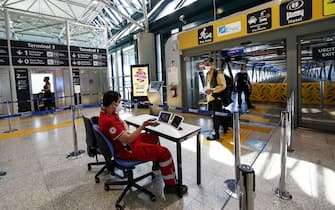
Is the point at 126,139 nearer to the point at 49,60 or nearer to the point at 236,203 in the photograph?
the point at 236,203

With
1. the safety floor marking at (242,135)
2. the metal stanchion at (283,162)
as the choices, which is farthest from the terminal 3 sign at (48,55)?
the metal stanchion at (283,162)

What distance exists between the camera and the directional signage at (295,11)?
12.7 ft

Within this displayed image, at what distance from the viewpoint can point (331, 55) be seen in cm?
397

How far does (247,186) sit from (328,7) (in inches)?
169

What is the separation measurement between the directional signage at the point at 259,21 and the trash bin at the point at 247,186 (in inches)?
177

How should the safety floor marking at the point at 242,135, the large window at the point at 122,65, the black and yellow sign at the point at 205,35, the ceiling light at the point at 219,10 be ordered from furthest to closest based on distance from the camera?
the large window at the point at 122,65, the ceiling light at the point at 219,10, the black and yellow sign at the point at 205,35, the safety floor marking at the point at 242,135

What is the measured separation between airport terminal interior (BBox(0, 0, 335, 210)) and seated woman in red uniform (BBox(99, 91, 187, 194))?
6 centimetres

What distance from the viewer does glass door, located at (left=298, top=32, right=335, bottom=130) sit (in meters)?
4.11

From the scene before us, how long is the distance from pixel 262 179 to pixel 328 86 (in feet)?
19.2

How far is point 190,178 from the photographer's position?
2.51 meters

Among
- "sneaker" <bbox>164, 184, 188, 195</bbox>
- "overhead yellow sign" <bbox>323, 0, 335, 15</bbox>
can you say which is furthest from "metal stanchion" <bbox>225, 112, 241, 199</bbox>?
"overhead yellow sign" <bbox>323, 0, 335, 15</bbox>

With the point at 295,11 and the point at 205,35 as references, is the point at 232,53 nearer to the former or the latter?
the point at 205,35

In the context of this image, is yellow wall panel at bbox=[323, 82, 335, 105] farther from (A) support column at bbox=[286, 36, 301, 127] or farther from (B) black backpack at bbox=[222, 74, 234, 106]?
(B) black backpack at bbox=[222, 74, 234, 106]

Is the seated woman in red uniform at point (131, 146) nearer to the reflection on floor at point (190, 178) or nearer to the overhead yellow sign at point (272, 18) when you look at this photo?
the reflection on floor at point (190, 178)
